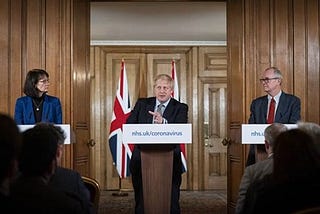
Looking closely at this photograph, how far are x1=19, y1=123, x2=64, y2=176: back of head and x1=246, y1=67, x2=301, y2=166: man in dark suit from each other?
352cm

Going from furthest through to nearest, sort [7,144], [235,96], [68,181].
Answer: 1. [235,96]
2. [68,181]
3. [7,144]

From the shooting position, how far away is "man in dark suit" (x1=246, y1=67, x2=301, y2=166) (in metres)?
5.48

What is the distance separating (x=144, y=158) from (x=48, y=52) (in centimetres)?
212

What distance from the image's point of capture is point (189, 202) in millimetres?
9609

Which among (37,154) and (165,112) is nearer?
(37,154)

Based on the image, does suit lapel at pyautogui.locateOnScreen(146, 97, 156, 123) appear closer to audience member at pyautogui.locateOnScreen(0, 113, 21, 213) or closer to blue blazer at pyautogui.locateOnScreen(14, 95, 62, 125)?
blue blazer at pyautogui.locateOnScreen(14, 95, 62, 125)

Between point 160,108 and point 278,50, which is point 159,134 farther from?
point 278,50

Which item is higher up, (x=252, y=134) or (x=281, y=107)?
(x=281, y=107)

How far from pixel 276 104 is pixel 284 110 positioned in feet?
0.33

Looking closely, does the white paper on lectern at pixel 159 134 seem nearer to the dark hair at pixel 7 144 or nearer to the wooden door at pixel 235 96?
the wooden door at pixel 235 96

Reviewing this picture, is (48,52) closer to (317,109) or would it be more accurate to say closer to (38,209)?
(317,109)

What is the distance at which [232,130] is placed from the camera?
6.87 m

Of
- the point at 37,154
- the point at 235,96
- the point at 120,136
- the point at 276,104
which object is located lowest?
the point at 120,136

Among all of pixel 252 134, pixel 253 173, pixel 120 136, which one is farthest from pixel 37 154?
pixel 120 136
